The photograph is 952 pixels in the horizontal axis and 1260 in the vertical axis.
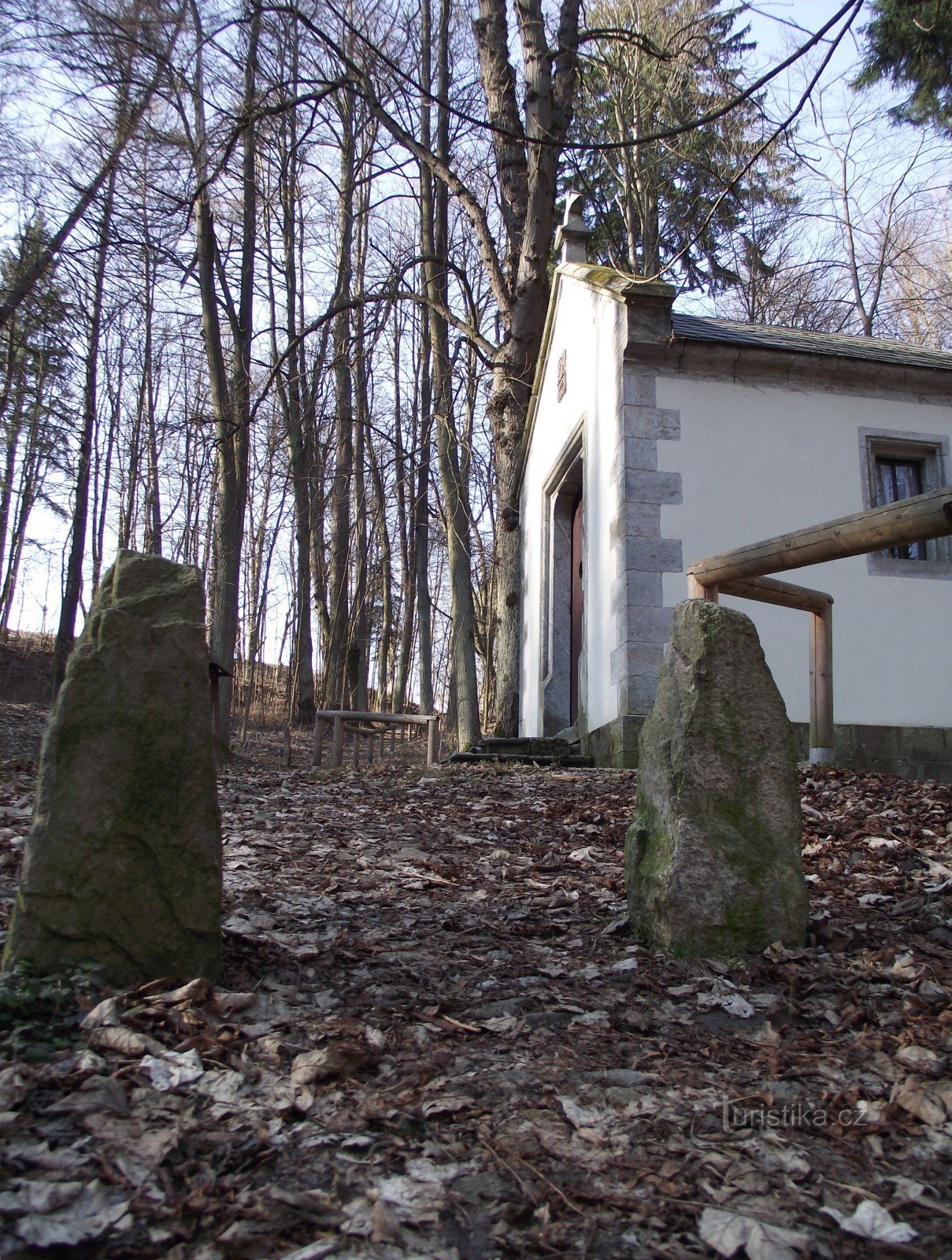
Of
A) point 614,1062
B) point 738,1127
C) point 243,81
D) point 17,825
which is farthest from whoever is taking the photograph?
point 243,81

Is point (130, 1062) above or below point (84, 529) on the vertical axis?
below

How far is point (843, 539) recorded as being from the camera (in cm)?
446

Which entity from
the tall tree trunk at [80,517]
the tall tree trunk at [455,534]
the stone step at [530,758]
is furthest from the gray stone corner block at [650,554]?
the tall tree trunk at [80,517]

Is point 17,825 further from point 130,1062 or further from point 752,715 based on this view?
point 752,715

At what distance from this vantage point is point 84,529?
17156 millimetres

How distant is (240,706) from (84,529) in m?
7.51

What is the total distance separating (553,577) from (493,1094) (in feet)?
31.6

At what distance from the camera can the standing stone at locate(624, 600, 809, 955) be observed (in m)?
3.30

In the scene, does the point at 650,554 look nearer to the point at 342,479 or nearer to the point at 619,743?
the point at 619,743

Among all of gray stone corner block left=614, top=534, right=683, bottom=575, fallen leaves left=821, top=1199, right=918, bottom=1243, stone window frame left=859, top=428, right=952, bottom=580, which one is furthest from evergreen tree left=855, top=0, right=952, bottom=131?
fallen leaves left=821, top=1199, right=918, bottom=1243

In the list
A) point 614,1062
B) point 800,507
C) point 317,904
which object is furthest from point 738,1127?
point 800,507

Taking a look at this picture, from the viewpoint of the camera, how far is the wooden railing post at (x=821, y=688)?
6922mm

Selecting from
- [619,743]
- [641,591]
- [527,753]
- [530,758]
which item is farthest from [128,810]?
[527,753]

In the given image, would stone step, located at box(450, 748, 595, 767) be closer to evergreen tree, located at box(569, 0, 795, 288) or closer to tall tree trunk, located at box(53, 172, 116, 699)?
evergreen tree, located at box(569, 0, 795, 288)
